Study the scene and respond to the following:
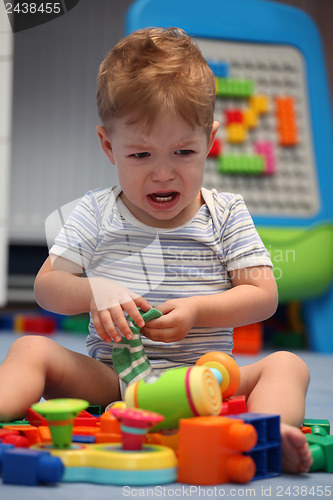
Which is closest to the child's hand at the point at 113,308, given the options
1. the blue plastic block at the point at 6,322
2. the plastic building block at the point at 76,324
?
the plastic building block at the point at 76,324

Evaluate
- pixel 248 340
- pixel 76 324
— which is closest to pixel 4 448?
pixel 248 340

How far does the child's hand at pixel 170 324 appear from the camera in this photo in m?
0.63

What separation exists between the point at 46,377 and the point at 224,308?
0.63 ft

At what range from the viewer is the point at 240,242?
0.76m

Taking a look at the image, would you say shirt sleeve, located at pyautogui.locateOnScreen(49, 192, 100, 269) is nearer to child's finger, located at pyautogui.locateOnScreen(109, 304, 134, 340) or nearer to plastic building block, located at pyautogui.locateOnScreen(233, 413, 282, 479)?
child's finger, located at pyautogui.locateOnScreen(109, 304, 134, 340)

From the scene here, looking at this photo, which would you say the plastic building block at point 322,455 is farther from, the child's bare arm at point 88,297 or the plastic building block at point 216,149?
the plastic building block at point 216,149

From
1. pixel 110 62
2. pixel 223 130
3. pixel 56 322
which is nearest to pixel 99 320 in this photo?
pixel 110 62

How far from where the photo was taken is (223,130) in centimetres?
163

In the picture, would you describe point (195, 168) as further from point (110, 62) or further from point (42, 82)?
point (42, 82)

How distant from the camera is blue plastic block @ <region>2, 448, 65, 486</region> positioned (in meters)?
0.46

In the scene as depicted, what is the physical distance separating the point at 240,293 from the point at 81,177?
169 centimetres

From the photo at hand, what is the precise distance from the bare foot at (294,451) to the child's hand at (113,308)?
0.18 metres

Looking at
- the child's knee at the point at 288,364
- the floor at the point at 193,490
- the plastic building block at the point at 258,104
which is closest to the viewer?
the floor at the point at 193,490

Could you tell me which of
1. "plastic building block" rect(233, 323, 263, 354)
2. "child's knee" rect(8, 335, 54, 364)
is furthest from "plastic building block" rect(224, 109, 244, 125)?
"child's knee" rect(8, 335, 54, 364)
